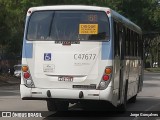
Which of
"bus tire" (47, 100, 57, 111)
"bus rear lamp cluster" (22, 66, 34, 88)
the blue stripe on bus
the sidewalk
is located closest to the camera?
the blue stripe on bus

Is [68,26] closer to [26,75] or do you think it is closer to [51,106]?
[26,75]

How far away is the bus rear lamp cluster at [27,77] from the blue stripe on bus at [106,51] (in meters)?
2.01

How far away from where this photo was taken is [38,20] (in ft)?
44.9

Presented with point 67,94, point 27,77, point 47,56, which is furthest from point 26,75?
point 67,94

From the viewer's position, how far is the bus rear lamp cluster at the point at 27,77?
13320 mm

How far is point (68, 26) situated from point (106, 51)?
4.12ft

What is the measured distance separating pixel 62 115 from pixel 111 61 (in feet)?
8.96

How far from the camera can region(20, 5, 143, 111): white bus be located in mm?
13078

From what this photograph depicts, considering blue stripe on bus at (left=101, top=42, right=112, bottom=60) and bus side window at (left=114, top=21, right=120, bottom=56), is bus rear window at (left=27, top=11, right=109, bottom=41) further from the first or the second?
bus side window at (left=114, top=21, right=120, bottom=56)

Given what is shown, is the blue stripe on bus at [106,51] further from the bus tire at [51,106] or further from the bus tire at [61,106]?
the bus tire at [51,106]

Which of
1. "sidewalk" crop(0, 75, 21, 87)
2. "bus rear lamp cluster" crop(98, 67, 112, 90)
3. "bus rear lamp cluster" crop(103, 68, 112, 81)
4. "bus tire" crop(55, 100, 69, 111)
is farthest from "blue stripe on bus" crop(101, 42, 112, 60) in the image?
"sidewalk" crop(0, 75, 21, 87)

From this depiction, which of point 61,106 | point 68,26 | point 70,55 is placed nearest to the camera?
point 70,55

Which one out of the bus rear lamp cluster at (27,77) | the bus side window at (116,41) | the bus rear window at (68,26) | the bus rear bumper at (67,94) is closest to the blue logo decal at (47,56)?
the bus rear window at (68,26)

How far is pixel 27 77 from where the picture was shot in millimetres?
13359
